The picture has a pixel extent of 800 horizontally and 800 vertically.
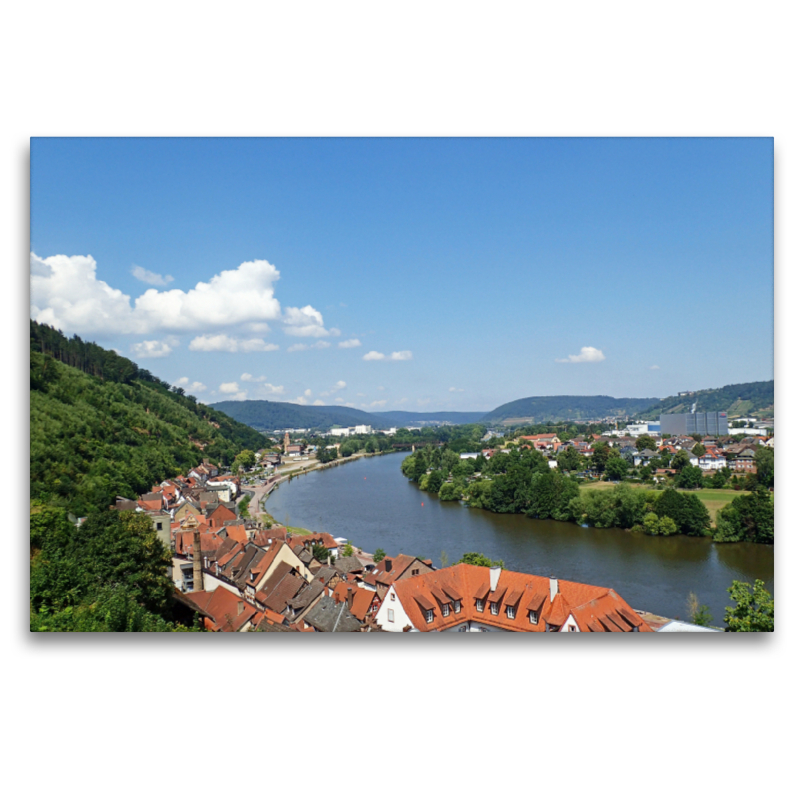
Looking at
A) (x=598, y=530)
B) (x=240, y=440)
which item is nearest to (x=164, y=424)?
(x=240, y=440)

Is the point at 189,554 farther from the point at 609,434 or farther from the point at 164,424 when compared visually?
the point at 609,434

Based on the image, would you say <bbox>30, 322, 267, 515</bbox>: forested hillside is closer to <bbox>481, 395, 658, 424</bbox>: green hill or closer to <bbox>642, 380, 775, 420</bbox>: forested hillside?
<bbox>481, 395, 658, 424</bbox>: green hill

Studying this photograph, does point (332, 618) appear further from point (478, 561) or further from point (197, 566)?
point (478, 561)

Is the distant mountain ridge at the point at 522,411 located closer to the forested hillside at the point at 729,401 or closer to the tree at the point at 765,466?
the forested hillside at the point at 729,401

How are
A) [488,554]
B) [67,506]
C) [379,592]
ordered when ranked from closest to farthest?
[67,506]
[379,592]
[488,554]

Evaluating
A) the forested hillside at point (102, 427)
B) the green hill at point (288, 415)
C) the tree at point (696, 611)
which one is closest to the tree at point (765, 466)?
the tree at point (696, 611)

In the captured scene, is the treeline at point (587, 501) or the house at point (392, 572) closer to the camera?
the treeline at point (587, 501)

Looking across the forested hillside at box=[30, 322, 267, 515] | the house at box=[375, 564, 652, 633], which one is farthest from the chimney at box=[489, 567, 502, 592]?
the forested hillside at box=[30, 322, 267, 515]
